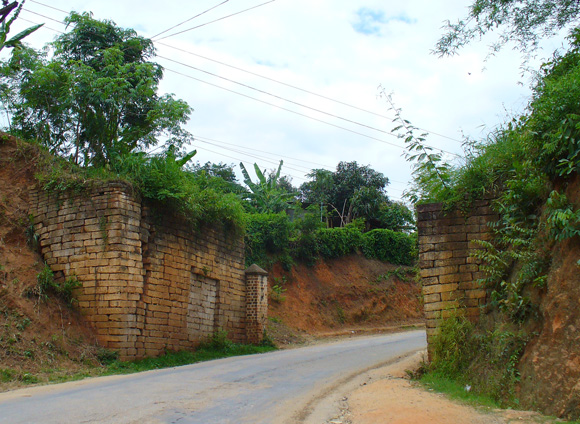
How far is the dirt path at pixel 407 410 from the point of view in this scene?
645 cm

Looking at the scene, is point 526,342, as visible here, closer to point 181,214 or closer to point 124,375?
point 124,375

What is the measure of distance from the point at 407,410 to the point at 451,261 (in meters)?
3.75

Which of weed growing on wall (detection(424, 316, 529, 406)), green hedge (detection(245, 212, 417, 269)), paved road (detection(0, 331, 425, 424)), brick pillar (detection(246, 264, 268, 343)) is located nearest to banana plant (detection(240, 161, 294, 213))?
green hedge (detection(245, 212, 417, 269))

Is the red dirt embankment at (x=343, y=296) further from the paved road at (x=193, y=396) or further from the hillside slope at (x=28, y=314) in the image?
the paved road at (x=193, y=396)

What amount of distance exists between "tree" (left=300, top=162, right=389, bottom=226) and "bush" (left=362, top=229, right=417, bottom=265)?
3.26 metres

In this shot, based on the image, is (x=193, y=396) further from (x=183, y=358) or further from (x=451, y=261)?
(x=183, y=358)

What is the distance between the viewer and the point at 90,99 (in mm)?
15148

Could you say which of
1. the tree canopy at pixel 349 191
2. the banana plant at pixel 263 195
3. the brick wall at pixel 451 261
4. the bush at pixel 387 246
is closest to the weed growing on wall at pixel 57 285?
the brick wall at pixel 451 261

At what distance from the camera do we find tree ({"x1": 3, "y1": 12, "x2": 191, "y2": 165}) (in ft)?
50.0

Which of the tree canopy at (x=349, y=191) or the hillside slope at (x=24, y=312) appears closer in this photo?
the hillside slope at (x=24, y=312)

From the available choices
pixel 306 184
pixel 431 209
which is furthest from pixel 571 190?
pixel 306 184

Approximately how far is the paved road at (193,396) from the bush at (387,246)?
20.0 m

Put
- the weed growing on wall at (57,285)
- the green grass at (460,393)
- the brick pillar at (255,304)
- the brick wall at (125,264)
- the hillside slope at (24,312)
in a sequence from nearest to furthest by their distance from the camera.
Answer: the green grass at (460,393)
the hillside slope at (24,312)
the weed growing on wall at (57,285)
the brick wall at (125,264)
the brick pillar at (255,304)

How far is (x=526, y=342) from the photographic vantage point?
7.49 metres
